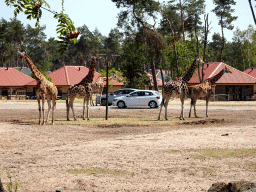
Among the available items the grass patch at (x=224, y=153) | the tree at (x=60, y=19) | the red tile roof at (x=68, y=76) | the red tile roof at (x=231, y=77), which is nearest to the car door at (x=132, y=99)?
the red tile roof at (x=231, y=77)

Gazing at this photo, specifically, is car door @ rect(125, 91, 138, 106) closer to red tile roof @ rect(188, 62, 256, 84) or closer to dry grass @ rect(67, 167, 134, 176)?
red tile roof @ rect(188, 62, 256, 84)

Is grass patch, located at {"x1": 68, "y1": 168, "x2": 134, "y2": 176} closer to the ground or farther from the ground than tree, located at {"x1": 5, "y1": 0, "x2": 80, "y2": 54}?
closer to the ground

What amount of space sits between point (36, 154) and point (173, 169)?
4182 millimetres

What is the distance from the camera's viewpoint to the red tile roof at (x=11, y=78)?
53659 mm

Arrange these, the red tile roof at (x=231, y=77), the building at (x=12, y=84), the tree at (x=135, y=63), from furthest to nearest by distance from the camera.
Answer: the building at (x=12, y=84) < the red tile roof at (x=231, y=77) < the tree at (x=135, y=63)

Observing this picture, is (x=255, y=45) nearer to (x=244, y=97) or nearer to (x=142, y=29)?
(x=244, y=97)

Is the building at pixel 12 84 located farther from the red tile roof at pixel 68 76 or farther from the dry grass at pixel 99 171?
the dry grass at pixel 99 171

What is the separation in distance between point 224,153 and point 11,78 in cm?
5066

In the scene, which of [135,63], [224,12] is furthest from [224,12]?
[135,63]

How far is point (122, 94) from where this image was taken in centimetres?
3428

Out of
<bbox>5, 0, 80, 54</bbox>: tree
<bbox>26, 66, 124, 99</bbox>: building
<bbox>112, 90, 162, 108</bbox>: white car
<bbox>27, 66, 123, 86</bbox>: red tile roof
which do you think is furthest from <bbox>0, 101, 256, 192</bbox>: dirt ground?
<bbox>27, 66, 123, 86</bbox>: red tile roof

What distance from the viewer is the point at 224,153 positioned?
9.86 meters

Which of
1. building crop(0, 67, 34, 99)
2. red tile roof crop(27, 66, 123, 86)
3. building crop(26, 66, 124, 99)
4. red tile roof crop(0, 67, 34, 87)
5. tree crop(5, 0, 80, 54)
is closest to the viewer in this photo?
tree crop(5, 0, 80, 54)

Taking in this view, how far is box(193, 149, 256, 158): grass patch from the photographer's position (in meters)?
9.54
